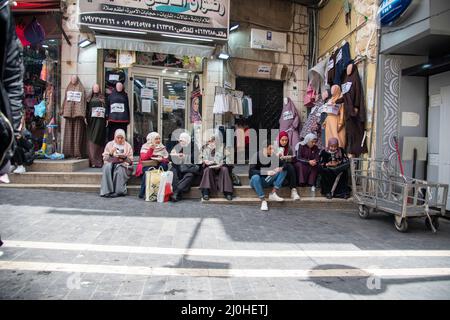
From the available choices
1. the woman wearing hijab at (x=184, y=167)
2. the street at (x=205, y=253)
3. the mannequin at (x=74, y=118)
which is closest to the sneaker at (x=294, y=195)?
the street at (x=205, y=253)

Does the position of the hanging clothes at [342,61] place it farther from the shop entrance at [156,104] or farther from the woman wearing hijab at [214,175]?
the shop entrance at [156,104]

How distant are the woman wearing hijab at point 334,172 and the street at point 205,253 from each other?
970 millimetres

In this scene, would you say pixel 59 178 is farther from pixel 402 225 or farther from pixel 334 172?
pixel 402 225

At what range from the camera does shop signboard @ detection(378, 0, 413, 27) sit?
6816mm

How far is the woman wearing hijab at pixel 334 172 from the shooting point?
25.4ft

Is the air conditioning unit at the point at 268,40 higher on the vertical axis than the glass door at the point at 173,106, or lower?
higher

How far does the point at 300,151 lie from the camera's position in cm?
800

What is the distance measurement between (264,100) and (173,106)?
9.22 feet

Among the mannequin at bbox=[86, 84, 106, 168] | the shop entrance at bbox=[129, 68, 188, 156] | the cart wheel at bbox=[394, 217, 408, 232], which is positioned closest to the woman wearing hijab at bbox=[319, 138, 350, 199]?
the cart wheel at bbox=[394, 217, 408, 232]

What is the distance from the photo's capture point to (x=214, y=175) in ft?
25.0

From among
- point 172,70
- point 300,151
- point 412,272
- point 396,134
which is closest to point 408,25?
point 396,134

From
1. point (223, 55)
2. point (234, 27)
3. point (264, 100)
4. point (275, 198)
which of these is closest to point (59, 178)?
point (275, 198)
